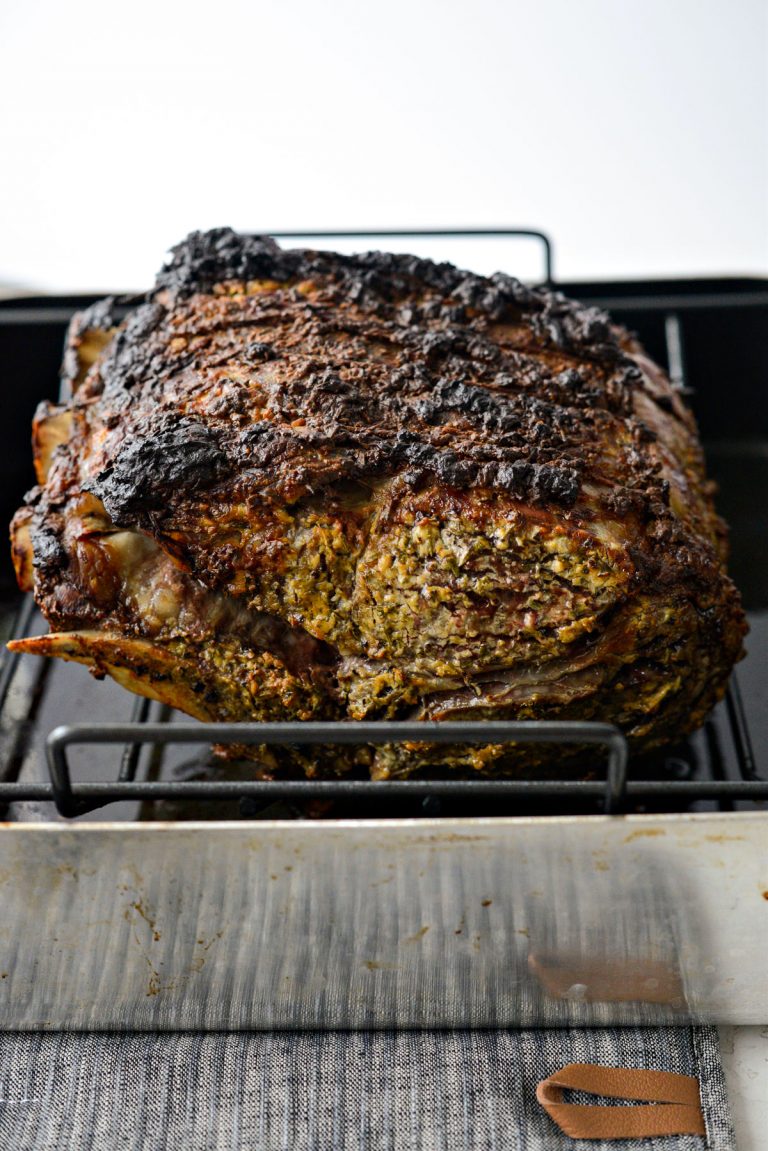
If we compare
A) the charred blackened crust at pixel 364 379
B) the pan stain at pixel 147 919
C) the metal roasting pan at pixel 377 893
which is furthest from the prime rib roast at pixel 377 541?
the pan stain at pixel 147 919

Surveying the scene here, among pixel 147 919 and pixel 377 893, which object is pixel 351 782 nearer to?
pixel 377 893

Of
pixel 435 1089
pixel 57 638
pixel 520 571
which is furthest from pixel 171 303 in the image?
pixel 435 1089

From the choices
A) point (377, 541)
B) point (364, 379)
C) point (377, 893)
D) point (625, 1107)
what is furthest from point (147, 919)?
point (364, 379)

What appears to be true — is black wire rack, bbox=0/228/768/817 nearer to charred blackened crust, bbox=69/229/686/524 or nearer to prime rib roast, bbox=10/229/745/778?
prime rib roast, bbox=10/229/745/778

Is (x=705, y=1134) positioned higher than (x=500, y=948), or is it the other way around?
(x=500, y=948)

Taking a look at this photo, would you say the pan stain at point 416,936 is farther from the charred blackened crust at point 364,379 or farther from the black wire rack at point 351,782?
the charred blackened crust at point 364,379

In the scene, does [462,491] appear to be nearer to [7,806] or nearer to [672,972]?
[672,972]
